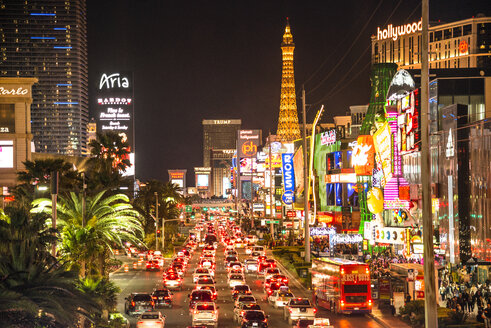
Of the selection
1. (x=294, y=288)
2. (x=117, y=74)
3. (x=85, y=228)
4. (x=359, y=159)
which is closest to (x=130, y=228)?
(x=85, y=228)

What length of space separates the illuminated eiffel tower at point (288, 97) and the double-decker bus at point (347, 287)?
476ft

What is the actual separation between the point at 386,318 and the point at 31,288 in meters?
21.3

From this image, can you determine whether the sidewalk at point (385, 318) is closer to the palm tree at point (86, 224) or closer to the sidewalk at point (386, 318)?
the sidewalk at point (386, 318)

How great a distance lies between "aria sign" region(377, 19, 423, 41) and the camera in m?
136

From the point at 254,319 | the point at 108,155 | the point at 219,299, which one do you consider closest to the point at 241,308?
the point at 254,319

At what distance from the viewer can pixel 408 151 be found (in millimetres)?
44406

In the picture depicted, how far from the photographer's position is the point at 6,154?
277 feet

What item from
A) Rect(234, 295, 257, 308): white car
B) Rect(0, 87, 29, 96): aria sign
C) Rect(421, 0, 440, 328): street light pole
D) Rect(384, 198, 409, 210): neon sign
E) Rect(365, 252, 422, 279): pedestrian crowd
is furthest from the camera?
Rect(0, 87, 29, 96): aria sign

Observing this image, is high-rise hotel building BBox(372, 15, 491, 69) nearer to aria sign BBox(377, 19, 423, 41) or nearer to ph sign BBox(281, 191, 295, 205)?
aria sign BBox(377, 19, 423, 41)

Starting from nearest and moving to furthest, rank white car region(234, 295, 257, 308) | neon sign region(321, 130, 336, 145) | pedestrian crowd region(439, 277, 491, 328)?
1. pedestrian crowd region(439, 277, 491, 328)
2. white car region(234, 295, 257, 308)
3. neon sign region(321, 130, 336, 145)

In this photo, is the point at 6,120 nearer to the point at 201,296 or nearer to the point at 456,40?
the point at 201,296

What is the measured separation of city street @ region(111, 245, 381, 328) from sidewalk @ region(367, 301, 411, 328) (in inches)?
13.4

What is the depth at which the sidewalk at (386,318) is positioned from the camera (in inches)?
1309

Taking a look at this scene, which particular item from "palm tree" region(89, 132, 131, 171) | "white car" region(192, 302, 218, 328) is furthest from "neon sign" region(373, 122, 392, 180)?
"palm tree" region(89, 132, 131, 171)
